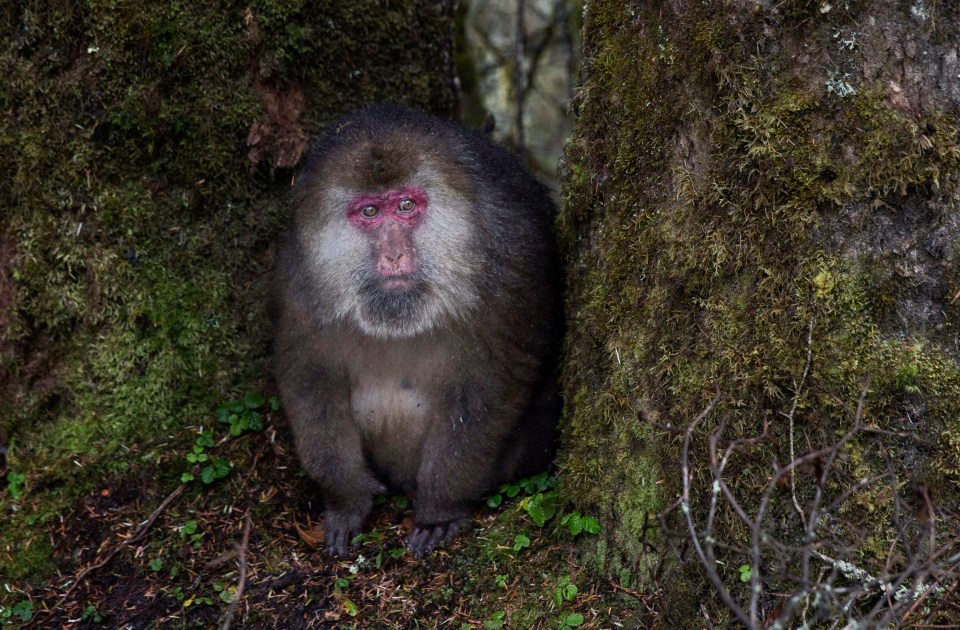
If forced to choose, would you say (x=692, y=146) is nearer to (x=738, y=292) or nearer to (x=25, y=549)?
(x=738, y=292)

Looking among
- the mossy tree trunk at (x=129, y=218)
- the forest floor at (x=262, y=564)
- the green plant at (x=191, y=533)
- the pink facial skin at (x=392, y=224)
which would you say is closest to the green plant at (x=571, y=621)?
the forest floor at (x=262, y=564)

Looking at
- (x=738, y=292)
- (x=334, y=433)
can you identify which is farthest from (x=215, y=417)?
(x=738, y=292)

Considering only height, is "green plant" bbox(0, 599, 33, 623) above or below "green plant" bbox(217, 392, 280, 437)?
below

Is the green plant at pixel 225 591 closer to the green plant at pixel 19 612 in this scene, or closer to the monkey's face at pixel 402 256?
the green plant at pixel 19 612

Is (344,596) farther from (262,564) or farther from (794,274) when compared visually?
(794,274)

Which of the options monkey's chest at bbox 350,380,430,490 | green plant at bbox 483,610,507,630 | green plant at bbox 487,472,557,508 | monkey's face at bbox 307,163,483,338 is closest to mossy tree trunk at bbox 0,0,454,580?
monkey's chest at bbox 350,380,430,490

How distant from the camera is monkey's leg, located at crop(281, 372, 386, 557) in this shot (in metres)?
4.20

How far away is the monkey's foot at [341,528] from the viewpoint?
4.13 meters

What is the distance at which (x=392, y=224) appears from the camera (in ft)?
12.8

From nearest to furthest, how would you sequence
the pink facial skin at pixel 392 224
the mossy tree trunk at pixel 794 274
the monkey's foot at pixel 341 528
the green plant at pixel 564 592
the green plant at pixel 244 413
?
the mossy tree trunk at pixel 794 274 < the green plant at pixel 564 592 < the pink facial skin at pixel 392 224 < the monkey's foot at pixel 341 528 < the green plant at pixel 244 413

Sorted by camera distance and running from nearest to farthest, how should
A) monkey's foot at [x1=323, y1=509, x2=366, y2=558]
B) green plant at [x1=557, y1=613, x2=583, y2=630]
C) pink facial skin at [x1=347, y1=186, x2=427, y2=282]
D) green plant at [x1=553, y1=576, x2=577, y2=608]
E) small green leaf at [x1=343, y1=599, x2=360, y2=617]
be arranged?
1. green plant at [x1=557, y1=613, x2=583, y2=630]
2. green plant at [x1=553, y1=576, x2=577, y2=608]
3. small green leaf at [x1=343, y1=599, x2=360, y2=617]
4. pink facial skin at [x1=347, y1=186, x2=427, y2=282]
5. monkey's foot at [x1=323, y1=509, x2=366, y2=558]

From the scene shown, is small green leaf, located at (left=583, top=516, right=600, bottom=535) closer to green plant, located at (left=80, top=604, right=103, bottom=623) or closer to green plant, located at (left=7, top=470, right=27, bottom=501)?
green plant, located at (left=80, top=604, right=103, bottom=623)

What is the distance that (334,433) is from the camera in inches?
167

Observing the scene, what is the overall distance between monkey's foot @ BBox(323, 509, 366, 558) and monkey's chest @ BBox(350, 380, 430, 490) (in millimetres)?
330
